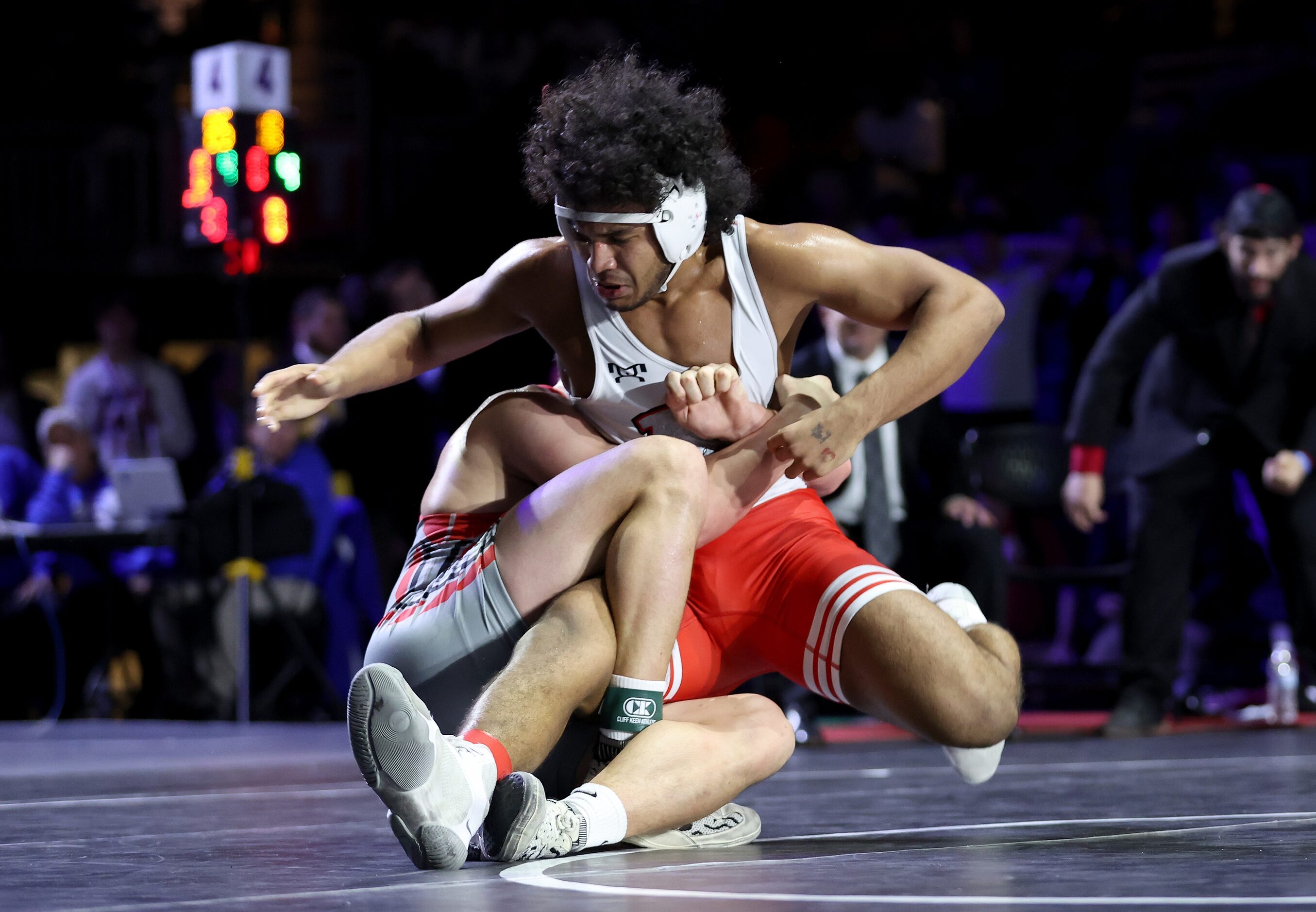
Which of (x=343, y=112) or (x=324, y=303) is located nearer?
(x=324, y=303)

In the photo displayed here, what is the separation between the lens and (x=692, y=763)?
2617mm

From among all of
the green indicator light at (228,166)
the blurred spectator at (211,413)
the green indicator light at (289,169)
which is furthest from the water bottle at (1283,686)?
the blurred spectator at (211,413)

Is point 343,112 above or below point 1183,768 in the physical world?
above

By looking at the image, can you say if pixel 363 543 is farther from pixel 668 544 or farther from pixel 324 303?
pixel 668 544

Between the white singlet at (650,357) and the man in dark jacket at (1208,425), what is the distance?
9.82 feet

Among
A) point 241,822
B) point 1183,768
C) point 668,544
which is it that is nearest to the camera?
point 668,544

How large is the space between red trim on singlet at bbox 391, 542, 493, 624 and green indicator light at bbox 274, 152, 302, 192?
4585 mm

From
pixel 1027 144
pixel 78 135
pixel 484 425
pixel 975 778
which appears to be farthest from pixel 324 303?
pixel 78 135

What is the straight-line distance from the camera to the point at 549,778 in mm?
2850

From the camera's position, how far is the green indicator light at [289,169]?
7.12 m

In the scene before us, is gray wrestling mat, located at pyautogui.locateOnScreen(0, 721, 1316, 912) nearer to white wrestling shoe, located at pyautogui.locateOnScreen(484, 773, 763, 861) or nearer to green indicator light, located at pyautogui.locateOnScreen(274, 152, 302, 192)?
white wrestling shoe, located at pyautogui.locateOnScreen(484, 773, 763, 861)

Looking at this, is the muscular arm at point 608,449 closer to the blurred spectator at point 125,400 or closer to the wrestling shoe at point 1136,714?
the wrestling shoe at point 1136,714

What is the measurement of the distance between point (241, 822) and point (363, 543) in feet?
13.8

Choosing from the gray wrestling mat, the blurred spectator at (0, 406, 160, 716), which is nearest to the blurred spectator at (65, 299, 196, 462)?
the blurred spectator at (0, 406, 160, 716)
